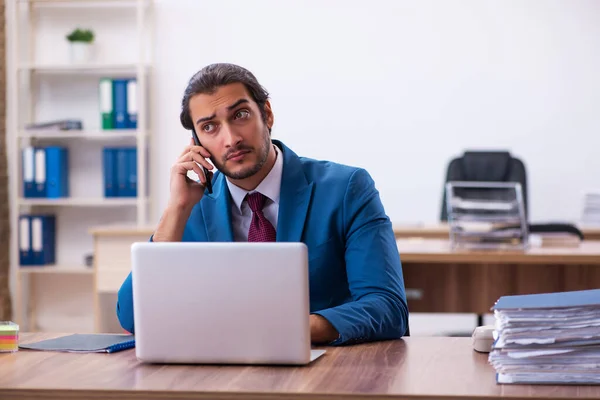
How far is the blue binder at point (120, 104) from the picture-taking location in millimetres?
5566

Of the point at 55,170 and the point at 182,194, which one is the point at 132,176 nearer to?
the point at 55,170

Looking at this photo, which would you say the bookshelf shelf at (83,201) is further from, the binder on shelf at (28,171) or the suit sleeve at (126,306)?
the suit sleeve at (126,306)

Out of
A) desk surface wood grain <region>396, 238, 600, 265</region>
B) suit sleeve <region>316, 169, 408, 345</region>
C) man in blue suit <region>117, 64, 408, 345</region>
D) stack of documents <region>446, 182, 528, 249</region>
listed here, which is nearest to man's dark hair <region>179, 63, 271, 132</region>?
man in blue suit <region>117, 64, 408, 345</region>

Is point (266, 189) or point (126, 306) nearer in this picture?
point (126, 306)

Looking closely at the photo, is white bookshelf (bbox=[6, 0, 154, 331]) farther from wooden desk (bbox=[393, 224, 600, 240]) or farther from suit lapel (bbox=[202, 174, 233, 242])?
suit lapel (bbox=[202, 174, 233, 242])

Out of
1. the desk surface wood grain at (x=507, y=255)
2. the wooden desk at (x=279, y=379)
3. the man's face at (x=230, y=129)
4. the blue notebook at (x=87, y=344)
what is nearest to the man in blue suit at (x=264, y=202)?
the man's face at (x=230, y=129)

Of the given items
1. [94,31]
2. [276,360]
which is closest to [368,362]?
[276,360]

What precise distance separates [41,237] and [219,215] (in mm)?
3943

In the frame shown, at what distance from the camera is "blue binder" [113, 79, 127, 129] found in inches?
219

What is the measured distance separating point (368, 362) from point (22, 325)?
192 inches

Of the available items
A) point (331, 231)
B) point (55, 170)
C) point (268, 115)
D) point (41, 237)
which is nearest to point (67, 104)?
point (55, 170)

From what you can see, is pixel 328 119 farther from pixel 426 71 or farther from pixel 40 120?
pixel 40 120

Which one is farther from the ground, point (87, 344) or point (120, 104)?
point (120, 104)

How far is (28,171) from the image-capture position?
18.6ft
